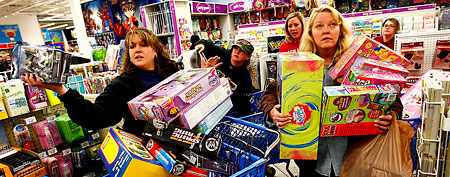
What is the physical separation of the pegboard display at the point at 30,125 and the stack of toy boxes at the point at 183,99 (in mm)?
2193

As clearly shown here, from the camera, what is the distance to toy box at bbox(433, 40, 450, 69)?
2.17 meters

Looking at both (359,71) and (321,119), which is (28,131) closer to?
(321,119)

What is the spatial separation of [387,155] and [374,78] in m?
0.39

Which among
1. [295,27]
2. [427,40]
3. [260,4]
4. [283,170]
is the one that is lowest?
[283,170]

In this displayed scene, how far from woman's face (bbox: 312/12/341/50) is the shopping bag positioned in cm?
52

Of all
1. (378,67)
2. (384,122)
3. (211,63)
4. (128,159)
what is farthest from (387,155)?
(211,63)

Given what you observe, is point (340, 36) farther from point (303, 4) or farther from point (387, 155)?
point (303, 4)

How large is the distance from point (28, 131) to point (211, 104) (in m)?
2.43

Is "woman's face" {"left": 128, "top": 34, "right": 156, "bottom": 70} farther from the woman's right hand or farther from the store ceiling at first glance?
the store ceiling

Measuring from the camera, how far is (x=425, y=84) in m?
1.01

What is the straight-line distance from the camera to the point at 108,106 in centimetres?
143

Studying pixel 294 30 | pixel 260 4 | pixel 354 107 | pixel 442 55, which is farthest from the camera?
pixel 260 4

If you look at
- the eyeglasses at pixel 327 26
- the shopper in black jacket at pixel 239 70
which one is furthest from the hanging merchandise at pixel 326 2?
the eyeglasses at pixel 327 26

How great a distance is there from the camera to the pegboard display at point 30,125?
2.51 meters
